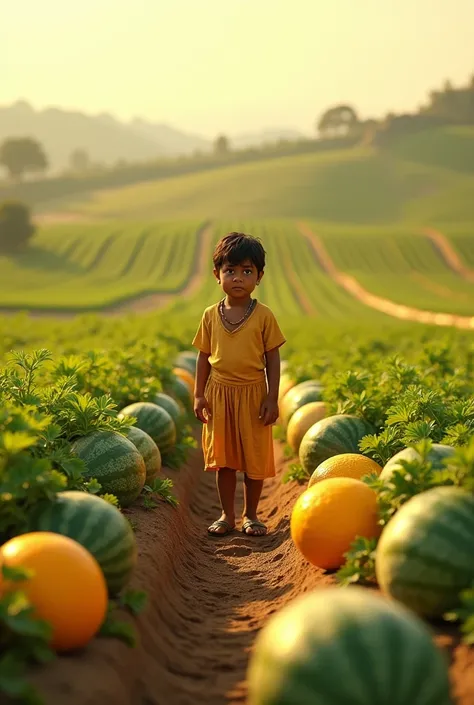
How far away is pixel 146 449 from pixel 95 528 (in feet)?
9.03

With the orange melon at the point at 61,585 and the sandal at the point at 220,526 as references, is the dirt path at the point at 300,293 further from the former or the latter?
the orange melon at the point at 61,585

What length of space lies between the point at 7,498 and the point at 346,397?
446cm

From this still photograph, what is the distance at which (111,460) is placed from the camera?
20.5ft

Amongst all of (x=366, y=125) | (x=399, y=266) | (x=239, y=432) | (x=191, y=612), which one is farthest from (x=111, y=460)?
(x=366, y=125)

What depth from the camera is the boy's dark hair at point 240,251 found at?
686 cm

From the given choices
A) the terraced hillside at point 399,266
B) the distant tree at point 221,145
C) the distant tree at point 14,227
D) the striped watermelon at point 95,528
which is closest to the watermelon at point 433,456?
the striped watermelon at point 95,528

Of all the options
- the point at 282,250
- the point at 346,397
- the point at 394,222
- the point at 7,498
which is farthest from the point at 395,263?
the point at 7,498

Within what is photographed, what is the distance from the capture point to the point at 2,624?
12.0ft

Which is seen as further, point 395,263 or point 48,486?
point 395,263

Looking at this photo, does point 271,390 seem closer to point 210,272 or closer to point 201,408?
point 201,408

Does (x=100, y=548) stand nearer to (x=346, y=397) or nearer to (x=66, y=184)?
(x=346, y=397)

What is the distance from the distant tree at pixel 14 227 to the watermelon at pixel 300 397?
67.4m

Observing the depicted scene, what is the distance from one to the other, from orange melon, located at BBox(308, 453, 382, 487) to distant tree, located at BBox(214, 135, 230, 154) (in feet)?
505

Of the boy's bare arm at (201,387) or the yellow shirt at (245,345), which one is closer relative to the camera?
the yellow shirt at (245,345)
